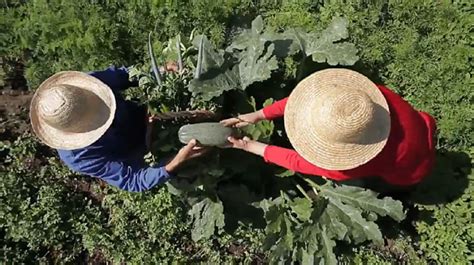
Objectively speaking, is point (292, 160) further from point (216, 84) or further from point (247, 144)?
point (216, 84)

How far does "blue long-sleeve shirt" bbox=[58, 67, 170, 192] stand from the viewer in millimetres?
3488

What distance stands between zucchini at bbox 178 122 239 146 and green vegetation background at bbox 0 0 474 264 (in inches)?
44.9

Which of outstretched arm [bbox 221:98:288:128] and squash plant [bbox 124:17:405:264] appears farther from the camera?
squash plant [bbox 124:17:405:264]

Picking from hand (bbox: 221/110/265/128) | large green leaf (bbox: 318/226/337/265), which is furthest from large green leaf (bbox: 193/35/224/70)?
large green leaf (bbox: 318/226/337/265)

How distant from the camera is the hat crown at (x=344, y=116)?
3049mm

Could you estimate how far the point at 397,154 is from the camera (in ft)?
11.2

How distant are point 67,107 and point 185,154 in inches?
34.4

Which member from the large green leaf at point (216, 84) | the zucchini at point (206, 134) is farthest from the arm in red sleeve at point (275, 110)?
the large green leaf at point (216, 84)

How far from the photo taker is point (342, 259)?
4516mm

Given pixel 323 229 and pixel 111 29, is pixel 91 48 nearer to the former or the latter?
pixel 111 29

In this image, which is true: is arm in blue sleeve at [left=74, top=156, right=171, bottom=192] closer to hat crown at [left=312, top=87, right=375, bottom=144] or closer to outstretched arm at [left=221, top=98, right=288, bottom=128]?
outstretched arm at [left=221, top=98, right=288, bottom=128]

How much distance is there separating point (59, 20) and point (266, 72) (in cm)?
193

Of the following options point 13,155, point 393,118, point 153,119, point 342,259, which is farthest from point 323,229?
point 13,155

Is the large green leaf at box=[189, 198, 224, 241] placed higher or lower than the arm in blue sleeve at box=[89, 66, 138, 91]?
lower
